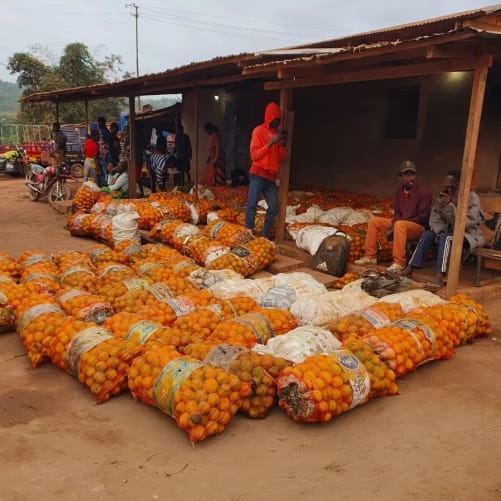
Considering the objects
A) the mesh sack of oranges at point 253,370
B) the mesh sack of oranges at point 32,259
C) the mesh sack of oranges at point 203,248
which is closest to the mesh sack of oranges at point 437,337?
the mesh sack of oranges at point 253,370

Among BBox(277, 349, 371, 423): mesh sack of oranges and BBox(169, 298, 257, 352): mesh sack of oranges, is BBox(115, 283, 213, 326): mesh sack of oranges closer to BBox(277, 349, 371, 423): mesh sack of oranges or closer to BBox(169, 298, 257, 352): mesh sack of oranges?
BBox(169, 298, 257, 352): mesh sack of oranges

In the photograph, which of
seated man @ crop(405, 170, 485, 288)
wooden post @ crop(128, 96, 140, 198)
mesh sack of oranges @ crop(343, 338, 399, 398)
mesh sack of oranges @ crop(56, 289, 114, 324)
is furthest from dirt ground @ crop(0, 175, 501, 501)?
wooden post @ crop(128, 96, 140, 198)

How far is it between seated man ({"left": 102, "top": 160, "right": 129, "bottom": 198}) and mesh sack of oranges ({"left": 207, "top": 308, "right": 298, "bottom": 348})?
8434 mm

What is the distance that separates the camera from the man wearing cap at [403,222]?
602cm

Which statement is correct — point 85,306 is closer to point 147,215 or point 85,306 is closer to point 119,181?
point 147,215

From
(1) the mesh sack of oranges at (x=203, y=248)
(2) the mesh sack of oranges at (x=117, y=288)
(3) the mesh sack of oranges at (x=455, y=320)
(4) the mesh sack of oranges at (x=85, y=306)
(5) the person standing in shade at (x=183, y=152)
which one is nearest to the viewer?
(3) the mesh sack of oranges at (x=455, y=320)

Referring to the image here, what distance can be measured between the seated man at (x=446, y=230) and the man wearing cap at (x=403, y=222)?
221 mm

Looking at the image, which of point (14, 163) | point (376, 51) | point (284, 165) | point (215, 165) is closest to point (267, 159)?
point (284, 165)

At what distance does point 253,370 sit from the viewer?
330 cm

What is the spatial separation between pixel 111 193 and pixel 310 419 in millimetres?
9685

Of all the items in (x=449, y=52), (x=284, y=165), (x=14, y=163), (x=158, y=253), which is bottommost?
(x=158, y=253)

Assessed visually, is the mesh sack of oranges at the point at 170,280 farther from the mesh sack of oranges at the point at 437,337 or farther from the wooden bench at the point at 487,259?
the wooden bench at the point at 487,259

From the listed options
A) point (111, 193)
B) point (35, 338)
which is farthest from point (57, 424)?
point (111, 193)

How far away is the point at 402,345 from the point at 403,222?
2.61 m
